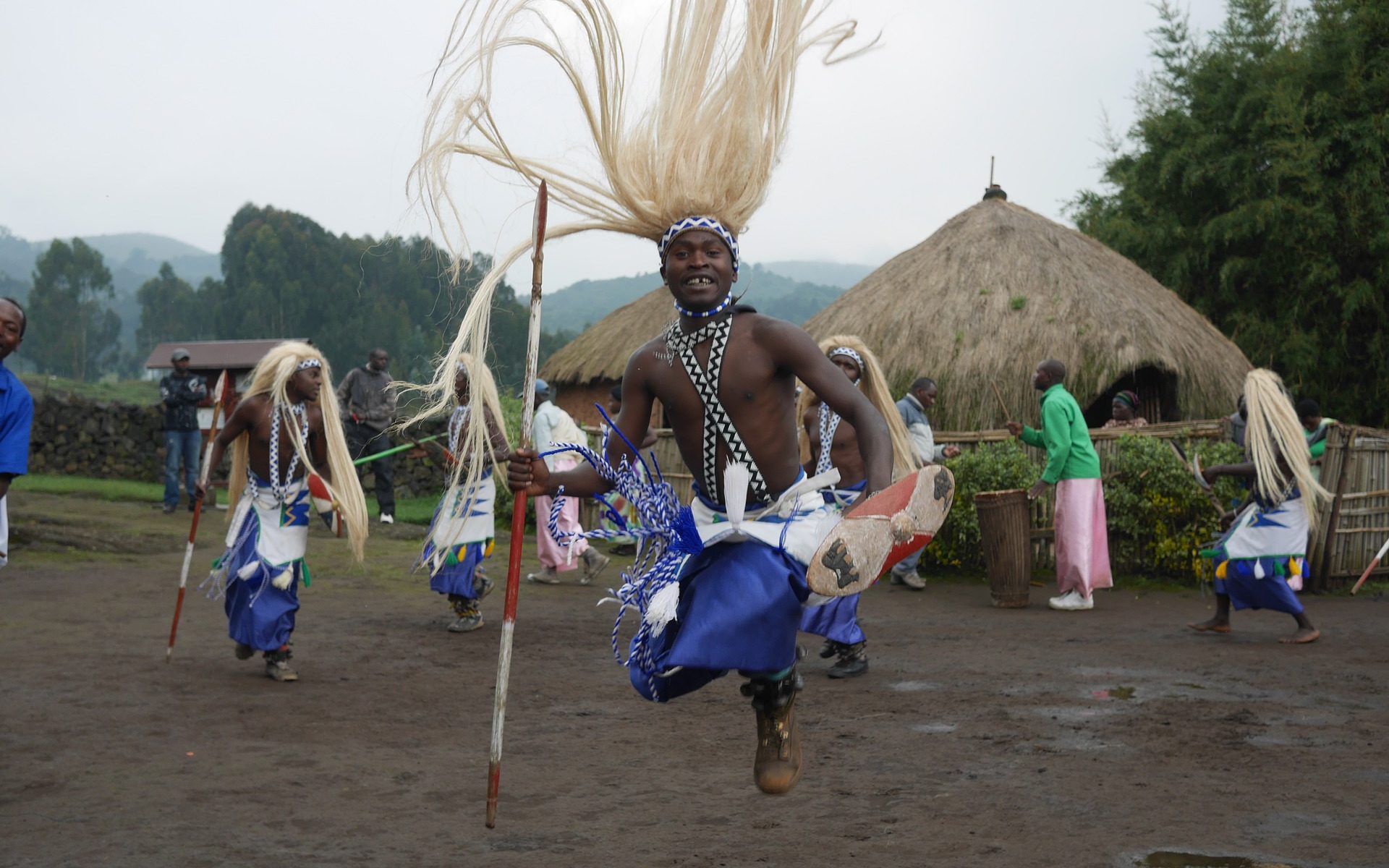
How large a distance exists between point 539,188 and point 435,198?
57 centimetres

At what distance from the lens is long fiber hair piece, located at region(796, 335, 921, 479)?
780 cm

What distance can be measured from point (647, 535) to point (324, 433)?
3879 mm

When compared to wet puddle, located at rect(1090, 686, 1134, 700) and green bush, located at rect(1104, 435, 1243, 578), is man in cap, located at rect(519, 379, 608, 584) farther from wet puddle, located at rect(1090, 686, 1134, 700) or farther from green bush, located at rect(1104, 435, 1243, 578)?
wet puddle, located at rect(1090, 686, 1134, 700)

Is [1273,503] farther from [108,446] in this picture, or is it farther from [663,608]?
[108,446]

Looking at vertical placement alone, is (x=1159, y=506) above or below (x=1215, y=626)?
above

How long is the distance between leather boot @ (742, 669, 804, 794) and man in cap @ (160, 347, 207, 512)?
40.6ft

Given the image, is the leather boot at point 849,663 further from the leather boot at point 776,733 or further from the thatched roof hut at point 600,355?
the thatched roof hut at point 600,355

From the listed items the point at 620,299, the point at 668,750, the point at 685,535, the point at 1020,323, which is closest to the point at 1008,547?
the point at 1020,323

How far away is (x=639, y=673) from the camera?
3.88 m

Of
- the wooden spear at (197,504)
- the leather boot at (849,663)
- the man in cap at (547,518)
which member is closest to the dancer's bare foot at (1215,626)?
the leather boot at (849,663)

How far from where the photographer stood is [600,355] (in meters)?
22.1

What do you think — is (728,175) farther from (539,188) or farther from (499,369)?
(499,369)

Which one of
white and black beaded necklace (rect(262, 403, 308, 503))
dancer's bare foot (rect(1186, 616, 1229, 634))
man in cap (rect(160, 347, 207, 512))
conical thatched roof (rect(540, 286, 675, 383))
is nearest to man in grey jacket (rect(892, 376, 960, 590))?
dancer's bare foot (rect(1186, 616, 1229, 634))

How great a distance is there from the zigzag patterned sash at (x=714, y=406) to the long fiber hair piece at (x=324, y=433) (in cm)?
364
